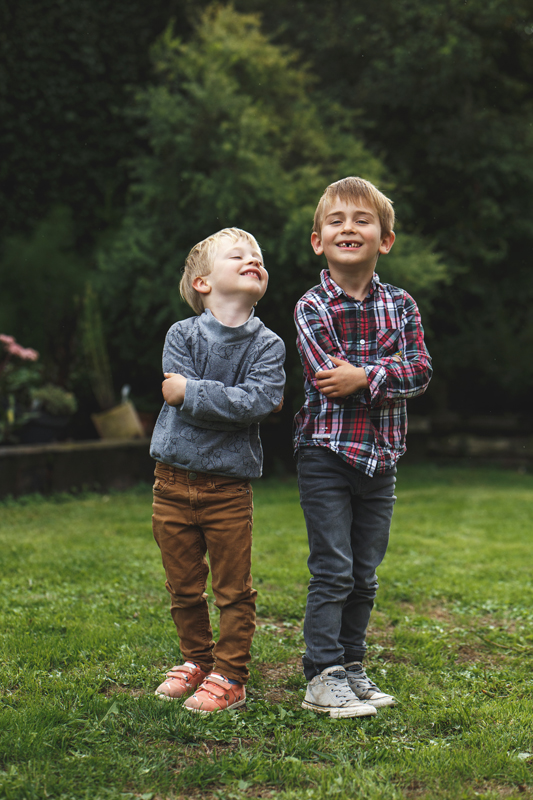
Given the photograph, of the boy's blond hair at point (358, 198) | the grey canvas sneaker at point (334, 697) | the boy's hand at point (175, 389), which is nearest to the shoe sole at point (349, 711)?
the grey canvas sneaker at point (334, 697)

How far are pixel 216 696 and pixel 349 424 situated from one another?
2.93ft

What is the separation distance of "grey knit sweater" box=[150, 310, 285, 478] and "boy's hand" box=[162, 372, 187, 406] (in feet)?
0.05

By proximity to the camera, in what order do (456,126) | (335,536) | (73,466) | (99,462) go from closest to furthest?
(335,536), (73,466), (99,462), (456,126)

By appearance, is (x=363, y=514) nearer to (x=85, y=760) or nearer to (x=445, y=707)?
(x=445, y=707)

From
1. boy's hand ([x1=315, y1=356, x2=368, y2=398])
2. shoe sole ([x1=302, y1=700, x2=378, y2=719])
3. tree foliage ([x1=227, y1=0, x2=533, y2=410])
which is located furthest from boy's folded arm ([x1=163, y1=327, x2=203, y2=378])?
tree foliage ([x1=227, y1=0, x2=533, y2=410])

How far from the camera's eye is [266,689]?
2.40 m

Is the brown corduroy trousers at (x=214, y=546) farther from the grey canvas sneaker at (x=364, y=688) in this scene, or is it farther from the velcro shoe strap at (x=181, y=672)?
the grey canvas sneaker at (x=364, y=688)

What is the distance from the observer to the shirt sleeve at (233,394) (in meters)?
2.13

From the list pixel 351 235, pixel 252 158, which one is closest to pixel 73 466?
pixel 252 158

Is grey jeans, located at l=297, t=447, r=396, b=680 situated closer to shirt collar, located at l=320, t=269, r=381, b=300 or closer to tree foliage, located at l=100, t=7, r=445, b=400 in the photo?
shirt collar, located at l=320, t=269, r=381, b=300

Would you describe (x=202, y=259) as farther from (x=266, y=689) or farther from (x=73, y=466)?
(x=73, y=466)

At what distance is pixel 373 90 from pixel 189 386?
30.2 ft

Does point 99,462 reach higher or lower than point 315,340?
lower

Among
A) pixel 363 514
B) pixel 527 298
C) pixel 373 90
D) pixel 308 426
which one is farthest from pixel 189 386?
pixel 527 298
